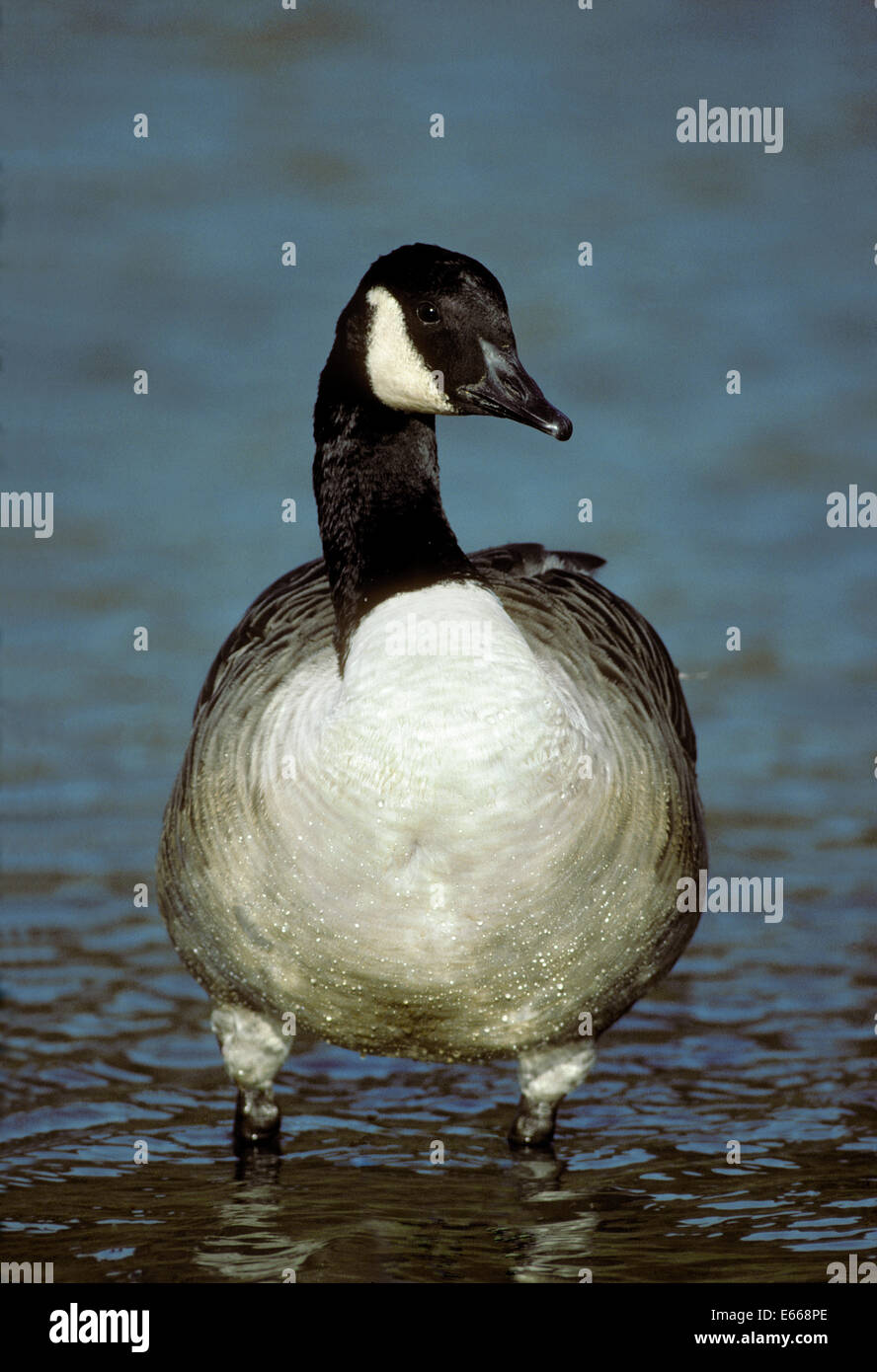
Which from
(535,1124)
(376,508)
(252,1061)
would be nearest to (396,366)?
(376,508)

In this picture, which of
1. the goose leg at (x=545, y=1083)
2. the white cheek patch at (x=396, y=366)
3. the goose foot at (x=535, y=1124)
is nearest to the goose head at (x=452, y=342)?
the white cheek patch at (x=396, y=366)

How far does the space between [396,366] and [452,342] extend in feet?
0.64

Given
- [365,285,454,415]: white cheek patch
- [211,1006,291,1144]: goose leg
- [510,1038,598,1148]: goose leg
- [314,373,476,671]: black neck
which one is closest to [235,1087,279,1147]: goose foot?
[211,1006,291,1144]: goose leg

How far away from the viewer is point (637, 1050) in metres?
7.23

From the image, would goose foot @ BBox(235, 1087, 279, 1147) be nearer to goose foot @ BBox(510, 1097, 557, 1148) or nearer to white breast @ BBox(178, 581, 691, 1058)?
white breast @ BBox(178, 581, 691, 1058)

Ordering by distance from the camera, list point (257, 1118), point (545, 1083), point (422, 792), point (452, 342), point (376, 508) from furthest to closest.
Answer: point (257, 1118) → point (545, 1083) → point (376, 508) → point (452, 342) → point (422, 792)

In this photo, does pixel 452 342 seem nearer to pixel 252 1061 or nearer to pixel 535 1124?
pixel 252 1061

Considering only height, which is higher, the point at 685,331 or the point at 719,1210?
the point at 685,331

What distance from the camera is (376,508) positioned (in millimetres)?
5730

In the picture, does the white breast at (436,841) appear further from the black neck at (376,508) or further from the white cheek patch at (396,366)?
the white cheek patch at (396,366)

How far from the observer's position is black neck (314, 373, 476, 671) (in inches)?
221

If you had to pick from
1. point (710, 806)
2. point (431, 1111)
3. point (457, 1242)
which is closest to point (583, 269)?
point (710, 806)

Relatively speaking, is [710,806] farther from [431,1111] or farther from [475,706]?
[475,706]
